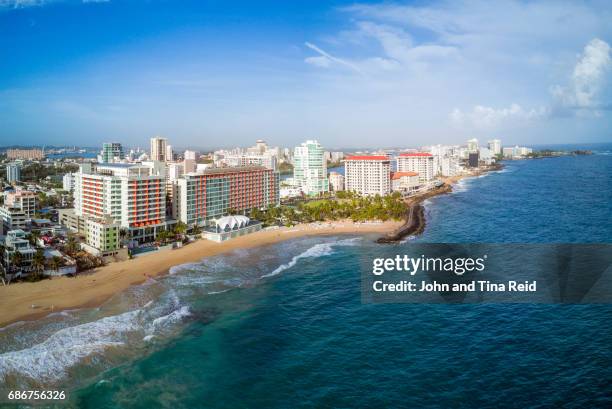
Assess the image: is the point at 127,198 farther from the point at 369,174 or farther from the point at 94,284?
the point at 369,174

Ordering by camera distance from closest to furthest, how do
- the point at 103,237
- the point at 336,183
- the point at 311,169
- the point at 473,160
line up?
the point at 103,237 < the point at 311,169 < the point at 336,183 < the point at 473,160

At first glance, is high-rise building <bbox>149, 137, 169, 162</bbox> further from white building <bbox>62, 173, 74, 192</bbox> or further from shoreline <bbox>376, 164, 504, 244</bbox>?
shoreline <bbox>376, 164, 504, 244</bbox>

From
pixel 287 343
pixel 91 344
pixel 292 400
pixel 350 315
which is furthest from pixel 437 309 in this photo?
pixel 91 344

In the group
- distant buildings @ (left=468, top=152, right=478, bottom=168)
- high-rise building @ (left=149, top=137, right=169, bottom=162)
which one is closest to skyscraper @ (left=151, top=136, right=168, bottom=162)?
high-rise building @ (left=149, top=137, right=169, bottom=162)

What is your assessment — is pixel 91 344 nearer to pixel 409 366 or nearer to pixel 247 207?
pixel 409 366

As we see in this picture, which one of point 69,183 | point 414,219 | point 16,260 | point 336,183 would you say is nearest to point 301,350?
point 16,260

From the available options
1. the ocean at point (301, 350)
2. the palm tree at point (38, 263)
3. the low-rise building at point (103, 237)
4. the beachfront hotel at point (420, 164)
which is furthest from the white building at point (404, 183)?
the palm tree at point (38, 263)

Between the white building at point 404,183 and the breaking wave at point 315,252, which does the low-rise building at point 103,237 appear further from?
the white building at point 404,183
